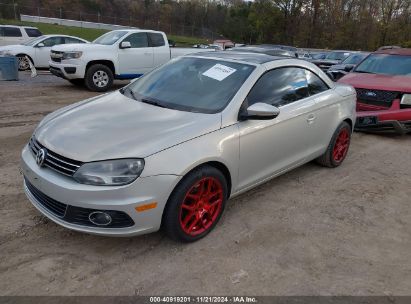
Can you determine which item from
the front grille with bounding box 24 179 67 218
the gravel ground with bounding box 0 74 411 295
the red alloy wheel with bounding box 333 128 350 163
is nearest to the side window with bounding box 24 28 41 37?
the gravel ground with bounding box 0 74 411 295

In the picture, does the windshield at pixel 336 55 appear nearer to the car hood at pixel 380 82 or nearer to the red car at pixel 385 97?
the red car at pixel 385 97

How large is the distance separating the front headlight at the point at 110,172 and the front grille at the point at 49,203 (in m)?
0.31

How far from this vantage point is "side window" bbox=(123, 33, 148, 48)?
11125 mm

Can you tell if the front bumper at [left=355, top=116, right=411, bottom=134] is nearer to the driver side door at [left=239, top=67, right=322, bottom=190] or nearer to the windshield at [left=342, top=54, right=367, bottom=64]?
the driver side door at [left=239, top=67, right=322, bottom=190]

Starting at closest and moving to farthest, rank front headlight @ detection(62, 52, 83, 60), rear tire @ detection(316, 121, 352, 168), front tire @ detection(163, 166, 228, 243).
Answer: front tire @ detection(163, 166, 228, 243) → rear tire @ detection(316, 121, 352, 168) → front headlight @ detection(62, 52, 83, 60)

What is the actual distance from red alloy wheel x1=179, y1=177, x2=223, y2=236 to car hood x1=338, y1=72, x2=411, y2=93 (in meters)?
5.15

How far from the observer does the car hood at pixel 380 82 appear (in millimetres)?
7079

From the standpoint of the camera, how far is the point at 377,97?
7234 mm

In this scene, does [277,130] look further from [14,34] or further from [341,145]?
[14,34]

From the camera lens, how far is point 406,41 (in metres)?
40.9

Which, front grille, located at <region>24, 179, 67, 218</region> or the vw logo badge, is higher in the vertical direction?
the vw logo badge

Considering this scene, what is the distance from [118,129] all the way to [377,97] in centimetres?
572

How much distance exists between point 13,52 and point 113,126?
42.0 feet

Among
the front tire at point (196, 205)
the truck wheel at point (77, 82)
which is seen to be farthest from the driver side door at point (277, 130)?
the truck wheel at point (77, 82)
